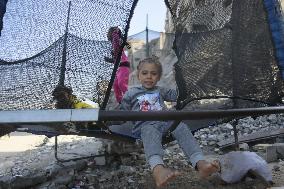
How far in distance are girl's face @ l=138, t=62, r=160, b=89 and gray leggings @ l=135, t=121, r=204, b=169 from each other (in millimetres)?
→ 484

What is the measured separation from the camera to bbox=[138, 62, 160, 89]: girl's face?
3.46 meters

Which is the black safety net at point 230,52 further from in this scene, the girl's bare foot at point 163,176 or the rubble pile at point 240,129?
the rubble pile at point 240,129

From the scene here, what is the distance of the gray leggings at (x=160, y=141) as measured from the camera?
2811mm

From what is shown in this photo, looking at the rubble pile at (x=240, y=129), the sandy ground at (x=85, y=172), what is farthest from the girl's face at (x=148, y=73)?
the rubble pile at (x=240, y=129)

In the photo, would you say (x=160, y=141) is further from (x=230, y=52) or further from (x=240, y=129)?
(x=240, y=129)

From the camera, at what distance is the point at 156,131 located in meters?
3.00

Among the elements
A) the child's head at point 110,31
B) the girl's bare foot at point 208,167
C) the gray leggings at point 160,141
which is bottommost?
the girl's bare foot at point 208,167

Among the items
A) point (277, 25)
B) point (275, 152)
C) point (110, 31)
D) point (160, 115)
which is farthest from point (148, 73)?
point (275, 152)

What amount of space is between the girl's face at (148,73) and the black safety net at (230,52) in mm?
292

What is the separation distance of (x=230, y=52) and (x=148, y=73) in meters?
0.66

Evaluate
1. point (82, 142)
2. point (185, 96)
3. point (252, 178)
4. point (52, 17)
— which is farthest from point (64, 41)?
point (82, 142)

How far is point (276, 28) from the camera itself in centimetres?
340

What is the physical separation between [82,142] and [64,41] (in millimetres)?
3565

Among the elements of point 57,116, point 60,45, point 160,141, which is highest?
point 60,45
